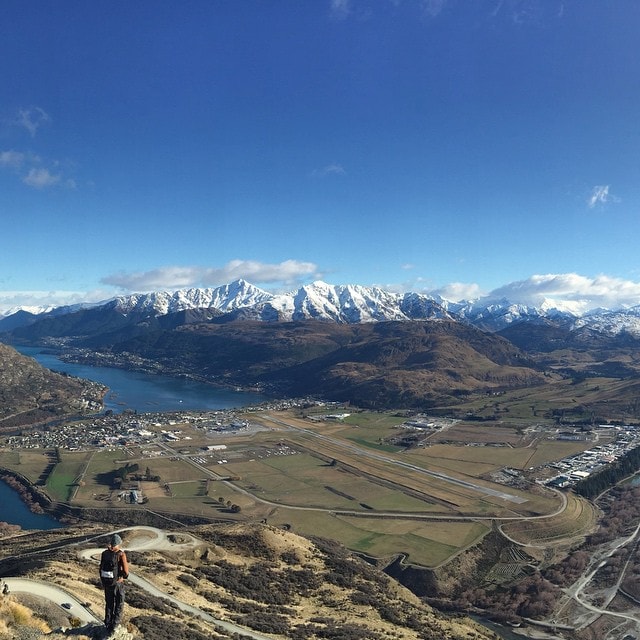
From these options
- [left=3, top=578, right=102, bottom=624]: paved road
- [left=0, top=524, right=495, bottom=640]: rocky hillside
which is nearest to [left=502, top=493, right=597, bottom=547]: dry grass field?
[left=0, top=524, right=495, bottom=640]: rocky hillside

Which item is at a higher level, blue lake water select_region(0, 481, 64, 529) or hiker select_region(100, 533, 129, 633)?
hiker select_region(100, 533, 129, 633)

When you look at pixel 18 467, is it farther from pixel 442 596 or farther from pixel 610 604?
pixel 610 604

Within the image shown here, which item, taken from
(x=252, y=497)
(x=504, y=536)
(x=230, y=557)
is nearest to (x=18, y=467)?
(x=252, y=497)

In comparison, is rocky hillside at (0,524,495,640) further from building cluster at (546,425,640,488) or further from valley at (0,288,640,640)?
building cluster at (546,425,640,488)

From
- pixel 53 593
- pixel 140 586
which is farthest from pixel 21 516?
pixel 53 593

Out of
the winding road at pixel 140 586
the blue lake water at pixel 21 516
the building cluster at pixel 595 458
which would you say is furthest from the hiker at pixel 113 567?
the building cluster at pixel 595 458

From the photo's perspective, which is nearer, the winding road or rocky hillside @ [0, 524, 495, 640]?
the winding road

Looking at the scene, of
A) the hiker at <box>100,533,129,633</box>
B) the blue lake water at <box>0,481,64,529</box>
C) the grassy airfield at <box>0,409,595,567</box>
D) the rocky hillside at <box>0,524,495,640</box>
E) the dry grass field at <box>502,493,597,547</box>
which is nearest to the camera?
the hiker at <box>100,533,129,633</box>

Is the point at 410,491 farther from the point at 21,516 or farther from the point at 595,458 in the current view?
the point at 21,516

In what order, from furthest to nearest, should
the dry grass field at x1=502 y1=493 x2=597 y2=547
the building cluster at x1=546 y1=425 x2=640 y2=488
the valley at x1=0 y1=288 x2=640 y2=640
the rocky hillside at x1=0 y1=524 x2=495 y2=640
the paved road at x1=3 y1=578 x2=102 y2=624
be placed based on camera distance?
the building cluster at x1=546 y1=425 x2=640 y2=488 → the dry grass field at x1=502 y1=493 x2=597 y2=547 → the valley at x1=0 y1=288 x2=640 y2=640 → the rocky hillside at x1=0 y1=524 x2=495 y2=640 → the paved road at x1=3 y1=578 x2=102 y2=624
